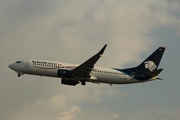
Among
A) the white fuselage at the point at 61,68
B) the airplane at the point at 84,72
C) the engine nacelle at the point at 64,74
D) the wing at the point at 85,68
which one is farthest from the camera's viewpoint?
the white fuselage at the point at 61,68

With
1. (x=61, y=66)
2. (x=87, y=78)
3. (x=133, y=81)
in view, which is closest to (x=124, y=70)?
(x=133, y=81)

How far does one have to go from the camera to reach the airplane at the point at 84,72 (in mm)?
80688

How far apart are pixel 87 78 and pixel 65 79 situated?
6.15 m

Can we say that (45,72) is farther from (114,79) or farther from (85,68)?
(114,79)

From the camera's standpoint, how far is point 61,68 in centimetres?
8119

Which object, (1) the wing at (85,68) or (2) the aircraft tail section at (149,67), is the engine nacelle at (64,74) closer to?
(1) the wing at (85,68)

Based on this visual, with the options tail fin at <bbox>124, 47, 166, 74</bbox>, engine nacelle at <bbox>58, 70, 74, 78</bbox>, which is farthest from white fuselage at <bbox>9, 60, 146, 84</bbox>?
tail fin at <bbox>124, 47, 166, 74</bbox>

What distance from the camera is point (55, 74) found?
80.8 meters

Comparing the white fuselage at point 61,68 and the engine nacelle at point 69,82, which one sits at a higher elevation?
the white fuselage at point 61,68

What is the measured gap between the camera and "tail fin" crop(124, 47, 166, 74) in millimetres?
85625

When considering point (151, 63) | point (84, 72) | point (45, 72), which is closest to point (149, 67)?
point (151, 63)

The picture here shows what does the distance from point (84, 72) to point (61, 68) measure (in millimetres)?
4791

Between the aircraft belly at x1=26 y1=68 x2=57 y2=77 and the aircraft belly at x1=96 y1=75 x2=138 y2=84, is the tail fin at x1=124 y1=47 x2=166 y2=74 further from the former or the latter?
the aircraft belly at x1=26 y1=68 x2=57 y2=77

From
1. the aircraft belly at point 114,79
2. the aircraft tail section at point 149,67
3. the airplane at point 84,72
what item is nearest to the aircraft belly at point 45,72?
the airplane at point 84,72
